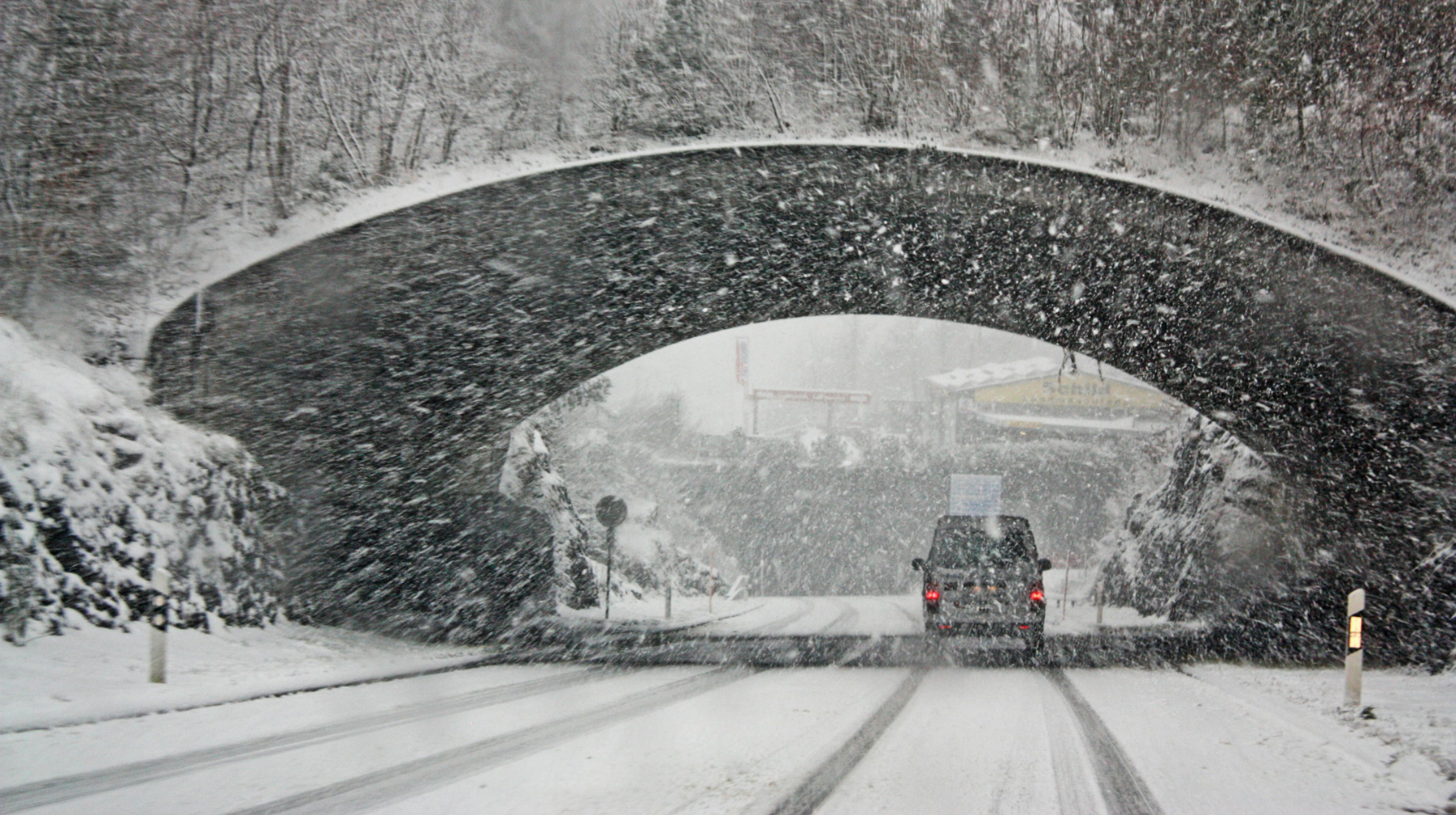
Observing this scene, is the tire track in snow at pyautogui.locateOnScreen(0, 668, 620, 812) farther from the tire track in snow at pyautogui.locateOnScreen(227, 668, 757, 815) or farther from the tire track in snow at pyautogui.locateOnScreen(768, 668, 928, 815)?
the tire track in snow at pyautogui.locateOnScreen(768, 668, 928, 815)

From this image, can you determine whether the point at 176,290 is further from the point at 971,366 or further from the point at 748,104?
the point at 971,366

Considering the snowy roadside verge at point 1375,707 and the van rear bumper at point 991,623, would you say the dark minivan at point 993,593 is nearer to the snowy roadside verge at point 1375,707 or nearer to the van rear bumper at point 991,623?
the van rear bumper at point 991,623

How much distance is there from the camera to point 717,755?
642cm

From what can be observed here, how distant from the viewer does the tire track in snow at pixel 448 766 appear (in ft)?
16.3

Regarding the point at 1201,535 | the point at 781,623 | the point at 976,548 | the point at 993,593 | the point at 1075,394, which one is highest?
the point at 1075,394

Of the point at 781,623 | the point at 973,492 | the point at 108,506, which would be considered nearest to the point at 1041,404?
the point at 973,492

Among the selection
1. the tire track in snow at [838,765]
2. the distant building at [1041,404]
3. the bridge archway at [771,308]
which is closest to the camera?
the tire track in snow at [838,765]

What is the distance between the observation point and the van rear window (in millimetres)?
14555

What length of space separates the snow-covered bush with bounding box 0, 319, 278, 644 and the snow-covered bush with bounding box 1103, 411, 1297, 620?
1571 cm

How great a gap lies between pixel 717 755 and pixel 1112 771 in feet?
7.97

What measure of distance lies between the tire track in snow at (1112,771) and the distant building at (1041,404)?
34777 millimetres

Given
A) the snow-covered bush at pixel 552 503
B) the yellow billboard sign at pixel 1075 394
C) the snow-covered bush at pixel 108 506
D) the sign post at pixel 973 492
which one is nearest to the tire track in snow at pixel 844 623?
the snow-covered bush at pixel 552 503

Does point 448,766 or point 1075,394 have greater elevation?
point 1075,394

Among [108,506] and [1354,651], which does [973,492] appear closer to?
[1354,651]
